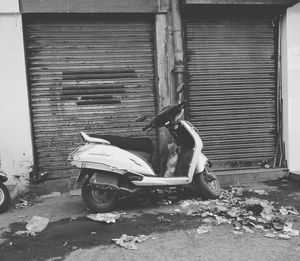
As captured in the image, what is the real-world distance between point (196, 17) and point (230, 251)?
194 inches

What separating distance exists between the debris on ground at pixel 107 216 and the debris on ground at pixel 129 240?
0.64 meters

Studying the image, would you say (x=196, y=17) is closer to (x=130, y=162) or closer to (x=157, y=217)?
(x=130, y=162)

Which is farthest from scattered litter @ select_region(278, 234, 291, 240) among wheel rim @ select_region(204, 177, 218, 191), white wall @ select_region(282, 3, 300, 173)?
white wall @ select_region(282, 3, 300, 173)

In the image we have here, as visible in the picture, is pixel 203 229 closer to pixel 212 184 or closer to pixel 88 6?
pixel 212 184

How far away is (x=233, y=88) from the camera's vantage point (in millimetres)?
7477

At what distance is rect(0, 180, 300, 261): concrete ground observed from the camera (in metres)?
3.78

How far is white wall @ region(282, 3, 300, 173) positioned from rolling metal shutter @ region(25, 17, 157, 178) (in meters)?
2.74

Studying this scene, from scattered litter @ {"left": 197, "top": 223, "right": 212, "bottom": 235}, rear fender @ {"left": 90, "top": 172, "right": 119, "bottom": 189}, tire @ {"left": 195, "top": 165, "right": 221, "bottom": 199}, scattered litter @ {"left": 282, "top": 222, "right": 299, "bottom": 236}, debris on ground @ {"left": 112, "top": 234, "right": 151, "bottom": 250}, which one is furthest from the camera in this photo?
tire @ {"left": 195, "top": 165, "right": 221, "bottom": 199}

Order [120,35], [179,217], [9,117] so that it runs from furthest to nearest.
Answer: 1. [120,35]
2. [9,117]
3. [179,217]

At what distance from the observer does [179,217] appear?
5023 millimetres

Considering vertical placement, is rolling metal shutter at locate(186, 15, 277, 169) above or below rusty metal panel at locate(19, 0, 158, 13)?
below

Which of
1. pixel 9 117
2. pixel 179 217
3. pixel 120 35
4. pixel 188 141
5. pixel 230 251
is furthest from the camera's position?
pixel 120 35

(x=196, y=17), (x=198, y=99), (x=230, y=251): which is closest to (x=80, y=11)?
(x=196, y=17)

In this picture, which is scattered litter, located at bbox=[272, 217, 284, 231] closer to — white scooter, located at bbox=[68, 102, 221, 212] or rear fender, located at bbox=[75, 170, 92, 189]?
white scooter, located at bbox=[68, 102, 221, 212]
